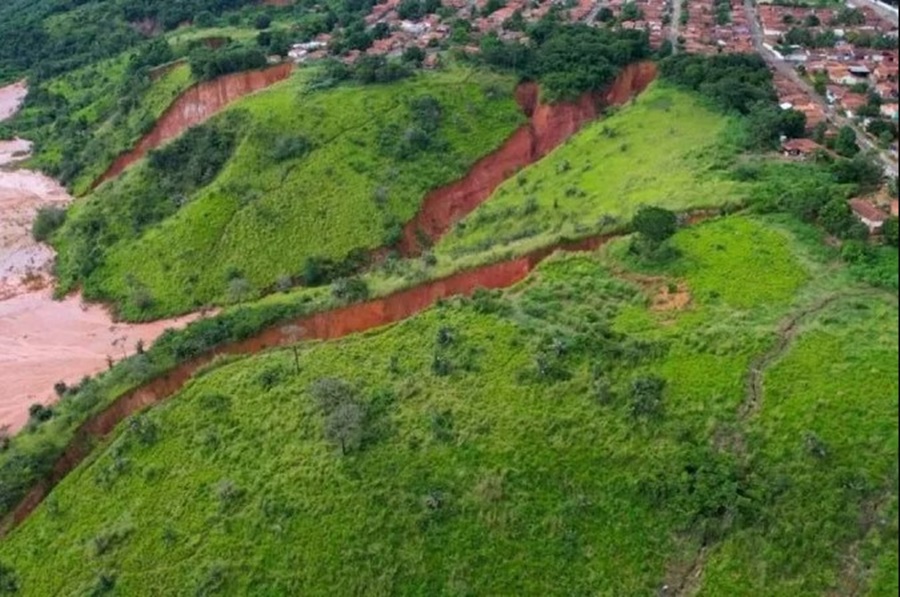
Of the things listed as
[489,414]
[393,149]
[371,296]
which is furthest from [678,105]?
[489,414]

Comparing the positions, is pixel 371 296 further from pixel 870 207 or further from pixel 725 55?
pixel 725 55

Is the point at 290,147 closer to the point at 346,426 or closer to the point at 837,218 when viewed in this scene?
the point at 346,426

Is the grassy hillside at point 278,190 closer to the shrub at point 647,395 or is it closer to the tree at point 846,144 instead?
the tree at point 846,144

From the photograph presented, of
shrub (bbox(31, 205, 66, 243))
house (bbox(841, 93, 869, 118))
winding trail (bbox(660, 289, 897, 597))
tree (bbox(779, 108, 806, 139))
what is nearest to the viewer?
winding trail (bbox(660, 289, 897, 597))

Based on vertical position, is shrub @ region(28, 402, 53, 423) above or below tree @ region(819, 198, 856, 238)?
below

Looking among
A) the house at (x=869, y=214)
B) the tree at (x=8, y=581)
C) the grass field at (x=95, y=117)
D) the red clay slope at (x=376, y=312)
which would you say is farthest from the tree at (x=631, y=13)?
the tree at (x=8, y=581)

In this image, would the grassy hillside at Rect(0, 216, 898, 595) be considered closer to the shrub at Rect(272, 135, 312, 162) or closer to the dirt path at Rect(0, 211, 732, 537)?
the dirt path at Rect(0, 211, 732, 537)

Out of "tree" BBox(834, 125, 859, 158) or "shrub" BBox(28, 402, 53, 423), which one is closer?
"shrub" BBox(28, 402, 53, 423)

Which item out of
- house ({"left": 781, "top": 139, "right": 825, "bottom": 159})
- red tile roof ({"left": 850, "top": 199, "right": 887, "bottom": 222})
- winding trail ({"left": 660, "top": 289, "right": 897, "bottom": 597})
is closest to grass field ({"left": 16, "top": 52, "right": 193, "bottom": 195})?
house ({"left": 781, "top": 139, "right": 825, "bottom": 159})
